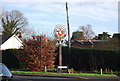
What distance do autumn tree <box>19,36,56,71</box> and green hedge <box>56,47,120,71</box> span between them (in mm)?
3808

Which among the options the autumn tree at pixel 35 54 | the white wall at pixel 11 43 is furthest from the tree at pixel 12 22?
the autumn tree at pixel 35 54

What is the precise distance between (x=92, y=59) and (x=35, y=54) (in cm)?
678

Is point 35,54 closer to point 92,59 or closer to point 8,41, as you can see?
point 92,59

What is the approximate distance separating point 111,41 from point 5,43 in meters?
24.1

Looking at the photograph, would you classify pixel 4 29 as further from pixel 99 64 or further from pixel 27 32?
pixel 99 64

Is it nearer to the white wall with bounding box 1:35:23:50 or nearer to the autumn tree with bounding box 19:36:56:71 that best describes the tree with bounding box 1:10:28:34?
Result: the white wall with bounding box 1:35:23:50

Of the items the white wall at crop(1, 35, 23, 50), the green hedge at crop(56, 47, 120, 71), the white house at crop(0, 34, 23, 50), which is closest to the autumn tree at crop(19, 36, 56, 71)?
the green hedge at crop(56, 47, 120, 71)

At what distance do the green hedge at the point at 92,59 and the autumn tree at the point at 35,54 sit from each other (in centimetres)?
381

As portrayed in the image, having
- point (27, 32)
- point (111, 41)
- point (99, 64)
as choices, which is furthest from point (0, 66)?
point (27, 32)

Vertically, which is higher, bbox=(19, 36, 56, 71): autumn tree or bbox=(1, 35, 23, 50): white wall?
bbox=(1, 35, 23, 50): white wall

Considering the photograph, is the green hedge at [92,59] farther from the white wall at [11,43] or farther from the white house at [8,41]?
the white wall at [11,43]

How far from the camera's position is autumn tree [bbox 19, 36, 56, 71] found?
2555 cm

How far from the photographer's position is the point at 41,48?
25.3 m

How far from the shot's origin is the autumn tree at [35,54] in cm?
2555
